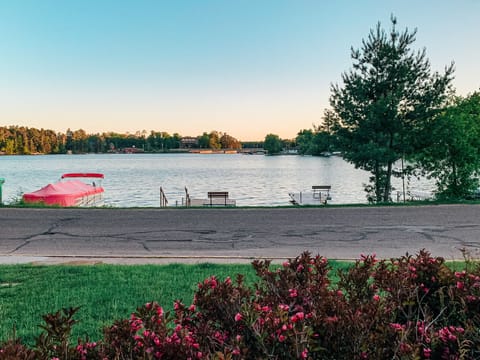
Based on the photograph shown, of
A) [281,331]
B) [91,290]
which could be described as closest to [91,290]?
[91,290]

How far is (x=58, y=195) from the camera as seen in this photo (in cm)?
2816

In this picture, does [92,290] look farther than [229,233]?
No

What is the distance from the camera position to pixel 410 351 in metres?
1.93

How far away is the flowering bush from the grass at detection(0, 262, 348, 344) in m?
2.15

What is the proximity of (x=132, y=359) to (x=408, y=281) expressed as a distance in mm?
2058

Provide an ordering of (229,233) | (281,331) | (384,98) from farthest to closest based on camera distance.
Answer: (384,98)
(229,233)
(281,331)

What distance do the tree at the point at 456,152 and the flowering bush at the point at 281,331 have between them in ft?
63.3

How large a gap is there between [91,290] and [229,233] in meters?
6.14

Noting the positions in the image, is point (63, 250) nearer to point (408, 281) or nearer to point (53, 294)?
point (53, 294)

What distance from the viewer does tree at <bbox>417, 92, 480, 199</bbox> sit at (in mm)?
20328

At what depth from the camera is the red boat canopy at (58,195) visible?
2686 centimetres

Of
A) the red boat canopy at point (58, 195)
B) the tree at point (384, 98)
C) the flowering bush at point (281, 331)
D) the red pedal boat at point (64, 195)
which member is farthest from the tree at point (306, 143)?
the flowering bush at point (281, 331)

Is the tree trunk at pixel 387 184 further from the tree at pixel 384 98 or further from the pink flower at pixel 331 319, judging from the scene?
the pink flower at pixel 331 319

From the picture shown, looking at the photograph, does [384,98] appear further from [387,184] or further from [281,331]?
[281,331]
